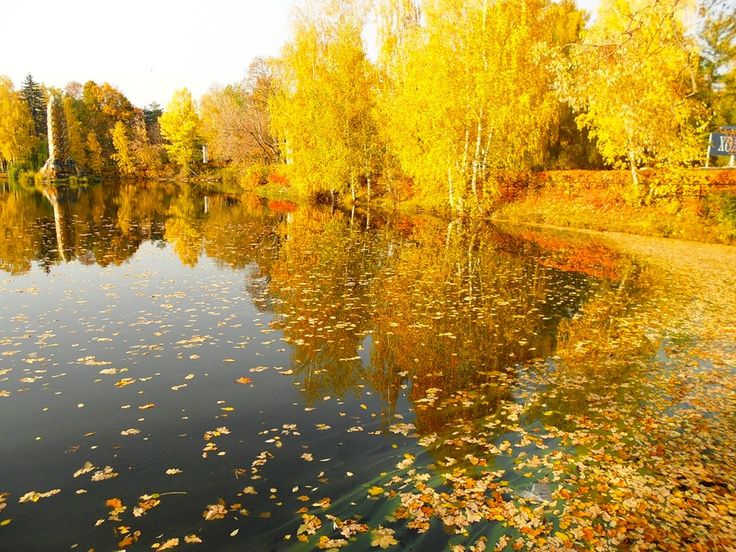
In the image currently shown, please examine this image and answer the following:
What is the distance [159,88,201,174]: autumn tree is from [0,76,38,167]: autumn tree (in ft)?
72.2

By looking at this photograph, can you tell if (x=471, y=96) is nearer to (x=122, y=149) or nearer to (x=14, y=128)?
(x=122, y=149)

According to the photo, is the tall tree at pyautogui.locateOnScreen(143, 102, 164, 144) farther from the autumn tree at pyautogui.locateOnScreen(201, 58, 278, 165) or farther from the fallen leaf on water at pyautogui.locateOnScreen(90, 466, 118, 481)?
the fallen leaf on water at pyautogui.locateOnScreen(90, 466, 118, 481)

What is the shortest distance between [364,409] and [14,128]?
97.6m

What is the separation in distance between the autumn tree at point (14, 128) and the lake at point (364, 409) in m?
81.1

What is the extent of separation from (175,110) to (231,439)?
303 ft

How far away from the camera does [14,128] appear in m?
80.6

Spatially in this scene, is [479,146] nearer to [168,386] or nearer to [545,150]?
[545,150]

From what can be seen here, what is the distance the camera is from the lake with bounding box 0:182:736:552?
18.7ft

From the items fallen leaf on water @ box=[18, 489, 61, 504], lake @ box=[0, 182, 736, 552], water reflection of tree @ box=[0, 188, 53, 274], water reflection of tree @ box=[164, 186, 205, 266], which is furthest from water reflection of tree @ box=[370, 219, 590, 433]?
water reflection of tree @ box=[0, 188, 53, 274]

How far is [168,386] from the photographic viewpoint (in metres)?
9.14

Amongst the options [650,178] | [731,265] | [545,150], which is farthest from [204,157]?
[731,265]

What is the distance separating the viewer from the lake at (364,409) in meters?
5.69

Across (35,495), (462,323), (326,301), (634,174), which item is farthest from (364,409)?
(634,174)

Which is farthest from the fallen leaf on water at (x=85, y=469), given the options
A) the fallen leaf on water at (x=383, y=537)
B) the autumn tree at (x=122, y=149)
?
the autumn tree at (x=122, y=149)
